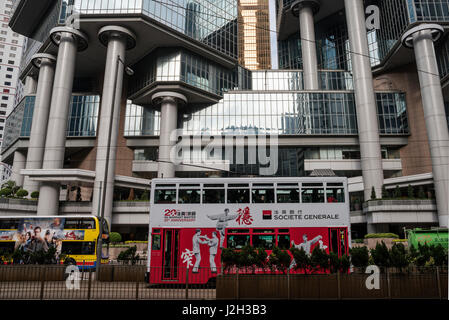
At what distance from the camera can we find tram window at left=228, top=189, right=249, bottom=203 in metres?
15.9

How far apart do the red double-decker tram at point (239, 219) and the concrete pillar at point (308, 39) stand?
45.2 m

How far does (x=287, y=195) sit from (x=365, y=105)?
3751 cm

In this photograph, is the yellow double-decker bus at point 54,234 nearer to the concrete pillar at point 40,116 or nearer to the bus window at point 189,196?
the bus window at point 189,196

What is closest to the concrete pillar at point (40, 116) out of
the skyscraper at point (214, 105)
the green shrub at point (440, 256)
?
the skyscraper at point (214, 105)

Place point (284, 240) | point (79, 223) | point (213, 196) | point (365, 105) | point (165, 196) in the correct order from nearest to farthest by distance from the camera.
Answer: point (284, 240)
point (213, 196)
point (165, 196)
point (79, 223)
point (365, 105)

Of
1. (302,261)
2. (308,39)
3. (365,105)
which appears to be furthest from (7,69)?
(302,261)

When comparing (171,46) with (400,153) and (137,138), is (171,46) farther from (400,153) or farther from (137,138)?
(400,153)

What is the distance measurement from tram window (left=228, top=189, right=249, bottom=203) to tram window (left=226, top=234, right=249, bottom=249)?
66.8 inches

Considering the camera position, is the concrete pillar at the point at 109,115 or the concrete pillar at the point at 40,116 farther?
the concrete pillar at the point at 40,116

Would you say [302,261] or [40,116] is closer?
[302,261]

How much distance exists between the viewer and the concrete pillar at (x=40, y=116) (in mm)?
48938

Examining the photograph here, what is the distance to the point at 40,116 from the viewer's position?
51.7m

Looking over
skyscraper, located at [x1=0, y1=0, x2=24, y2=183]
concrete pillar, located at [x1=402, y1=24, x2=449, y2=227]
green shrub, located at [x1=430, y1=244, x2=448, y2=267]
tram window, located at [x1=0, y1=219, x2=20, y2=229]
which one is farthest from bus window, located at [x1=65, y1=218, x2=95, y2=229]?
skyscraper, located at [x1=0, y1=0, x2=24, y2=183]

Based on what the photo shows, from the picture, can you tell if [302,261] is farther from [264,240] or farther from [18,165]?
[18,165]
